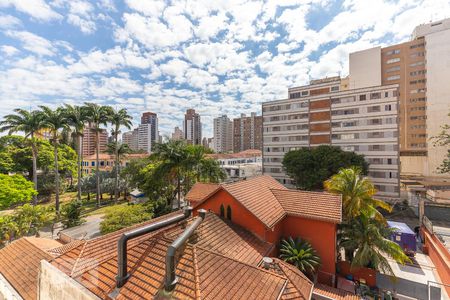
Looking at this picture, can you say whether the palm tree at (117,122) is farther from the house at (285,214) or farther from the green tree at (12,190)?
the house at (285,214)

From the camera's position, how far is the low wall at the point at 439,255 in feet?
48.3

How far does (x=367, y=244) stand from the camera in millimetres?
14945

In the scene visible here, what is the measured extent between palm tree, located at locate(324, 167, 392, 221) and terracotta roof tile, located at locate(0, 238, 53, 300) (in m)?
20.8

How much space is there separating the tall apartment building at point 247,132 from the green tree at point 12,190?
4699 inches

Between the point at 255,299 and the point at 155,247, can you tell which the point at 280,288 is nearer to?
the point at 255,299

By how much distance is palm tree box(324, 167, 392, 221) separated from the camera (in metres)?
16.6

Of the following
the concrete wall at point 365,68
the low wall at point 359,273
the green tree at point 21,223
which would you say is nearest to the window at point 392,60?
the concrete wall at point 365,68

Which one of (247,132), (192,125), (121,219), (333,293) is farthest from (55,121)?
(192,125)

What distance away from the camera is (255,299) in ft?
25.4

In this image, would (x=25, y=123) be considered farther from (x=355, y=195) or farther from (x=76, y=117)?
(x=355, y=195)

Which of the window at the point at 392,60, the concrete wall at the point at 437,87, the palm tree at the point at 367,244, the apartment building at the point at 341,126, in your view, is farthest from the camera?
the window at the point at 392,60

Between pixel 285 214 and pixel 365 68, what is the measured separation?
64.2m

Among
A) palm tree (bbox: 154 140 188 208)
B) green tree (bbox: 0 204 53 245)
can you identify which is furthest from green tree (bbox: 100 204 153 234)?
green tree (bbox: 0 204 53 245)

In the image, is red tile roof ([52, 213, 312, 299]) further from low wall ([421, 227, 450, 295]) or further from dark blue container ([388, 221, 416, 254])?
dark blue container ([388, 221, 416, 254])
